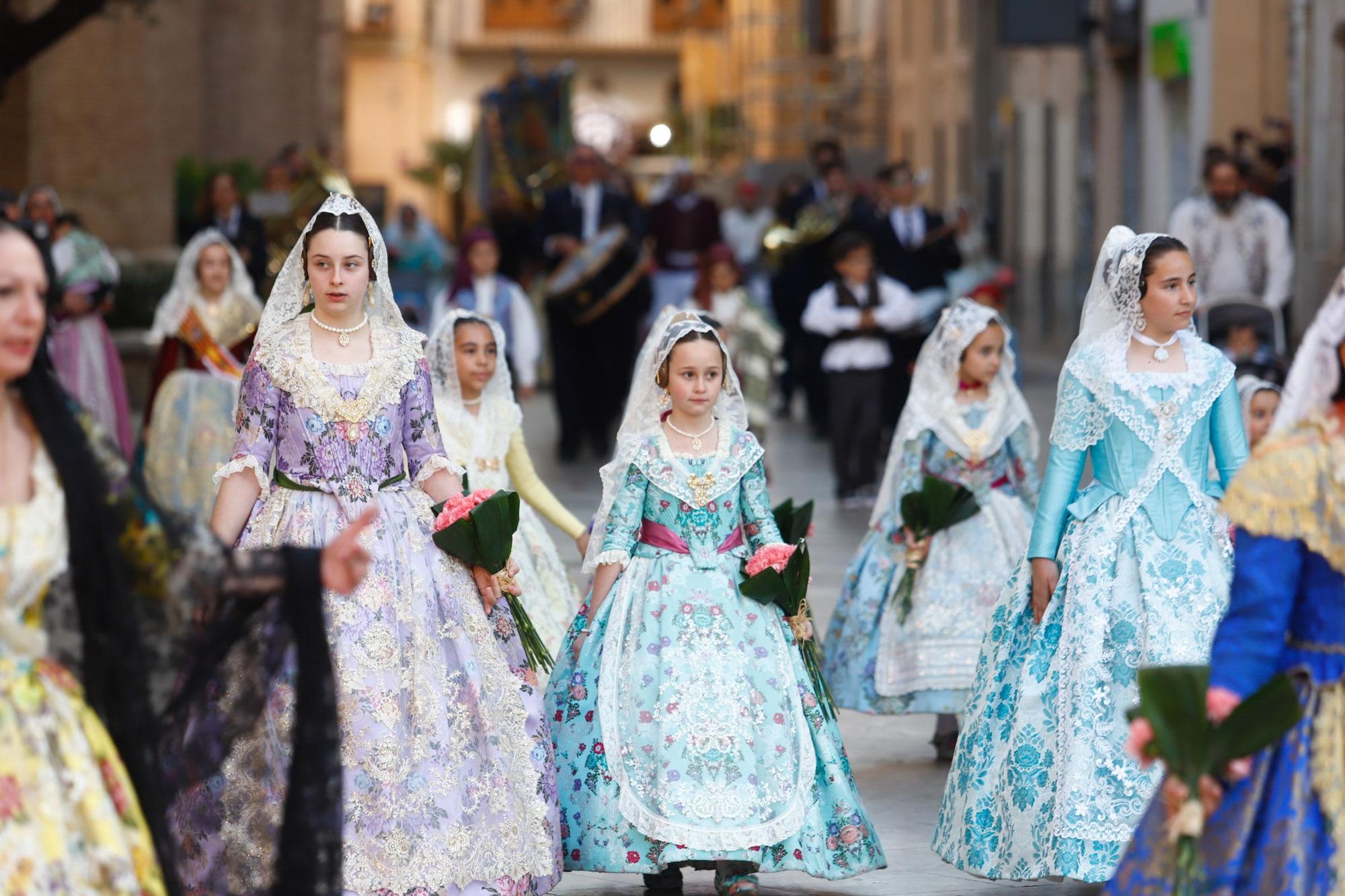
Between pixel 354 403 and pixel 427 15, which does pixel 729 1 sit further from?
pixel 354 403

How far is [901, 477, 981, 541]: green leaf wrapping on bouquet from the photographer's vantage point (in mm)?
8133

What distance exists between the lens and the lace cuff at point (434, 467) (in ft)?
20.4

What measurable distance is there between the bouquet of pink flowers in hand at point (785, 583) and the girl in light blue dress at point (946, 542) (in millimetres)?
1848

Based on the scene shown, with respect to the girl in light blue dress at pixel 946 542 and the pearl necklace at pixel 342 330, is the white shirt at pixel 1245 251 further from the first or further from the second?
the pearl necklace at pixel 342 330

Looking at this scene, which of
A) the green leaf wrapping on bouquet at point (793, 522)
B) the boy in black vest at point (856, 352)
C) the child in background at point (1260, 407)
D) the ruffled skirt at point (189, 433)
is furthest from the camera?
the boy in black vest at point (856, 352)

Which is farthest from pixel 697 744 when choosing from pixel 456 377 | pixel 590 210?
pixel 590 210

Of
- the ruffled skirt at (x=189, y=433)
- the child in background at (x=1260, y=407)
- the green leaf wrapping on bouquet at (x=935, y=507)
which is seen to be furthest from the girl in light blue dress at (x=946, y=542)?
the ruffled skirt at (x=189, y=433)

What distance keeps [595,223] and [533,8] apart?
56.0 metres

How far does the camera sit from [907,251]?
17.4 m

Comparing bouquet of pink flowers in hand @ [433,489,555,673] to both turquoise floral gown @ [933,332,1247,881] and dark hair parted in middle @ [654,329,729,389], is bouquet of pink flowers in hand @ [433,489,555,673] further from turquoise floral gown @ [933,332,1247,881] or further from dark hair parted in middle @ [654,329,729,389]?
turquoise floral gown @ [933,332,1247,881]

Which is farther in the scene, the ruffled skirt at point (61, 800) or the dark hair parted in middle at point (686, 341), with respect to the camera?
the dark hair parted in middle at point (686, 341)

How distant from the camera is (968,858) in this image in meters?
6.12

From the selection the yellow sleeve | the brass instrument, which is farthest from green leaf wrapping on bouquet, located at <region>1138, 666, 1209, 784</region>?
the brass instrument

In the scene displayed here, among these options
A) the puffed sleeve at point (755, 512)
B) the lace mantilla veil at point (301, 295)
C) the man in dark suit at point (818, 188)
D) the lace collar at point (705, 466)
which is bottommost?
the puffed sleeve at point (755, 512)
